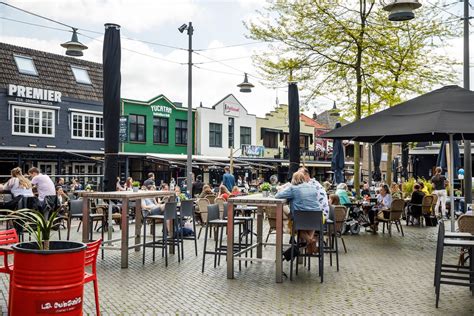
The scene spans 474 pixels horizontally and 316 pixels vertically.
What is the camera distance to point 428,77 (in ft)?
59.6

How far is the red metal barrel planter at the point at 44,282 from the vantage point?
414 cm

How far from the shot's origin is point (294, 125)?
1466 cm

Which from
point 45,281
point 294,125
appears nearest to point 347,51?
point 294,125

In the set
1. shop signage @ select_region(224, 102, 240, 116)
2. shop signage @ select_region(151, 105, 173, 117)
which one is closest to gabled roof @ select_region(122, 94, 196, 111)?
shop signage @ select_region(151, 105, 173, 117)

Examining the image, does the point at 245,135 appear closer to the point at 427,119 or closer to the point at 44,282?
the point at 427,119

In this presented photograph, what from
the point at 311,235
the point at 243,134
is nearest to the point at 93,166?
the point at 243,134

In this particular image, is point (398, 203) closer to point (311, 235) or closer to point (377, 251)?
point (377, 251)

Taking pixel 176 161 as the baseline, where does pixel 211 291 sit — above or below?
below

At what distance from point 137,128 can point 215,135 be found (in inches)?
273

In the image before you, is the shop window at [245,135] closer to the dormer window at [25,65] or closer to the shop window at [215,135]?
the shop window at [215,135]

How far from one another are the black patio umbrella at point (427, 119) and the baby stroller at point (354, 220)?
2.78 m

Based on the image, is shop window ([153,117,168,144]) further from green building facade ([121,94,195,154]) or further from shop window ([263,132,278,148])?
shop window ([263,132,278,148])

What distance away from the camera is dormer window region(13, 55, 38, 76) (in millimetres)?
26663

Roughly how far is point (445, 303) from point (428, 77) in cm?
1325
